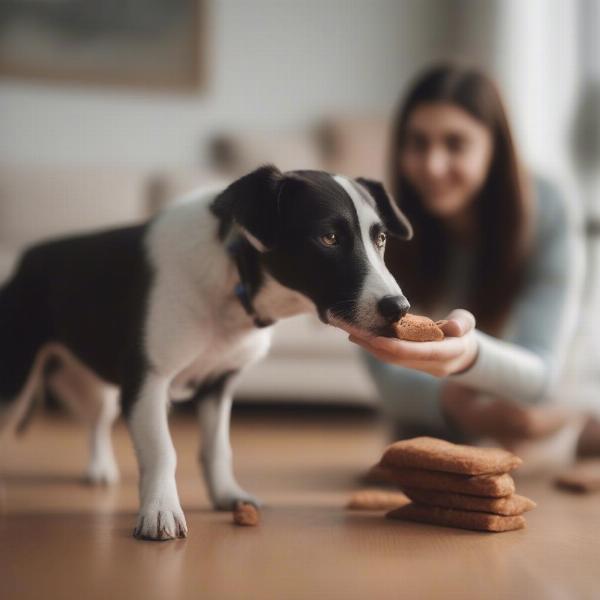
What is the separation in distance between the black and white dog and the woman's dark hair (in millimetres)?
635

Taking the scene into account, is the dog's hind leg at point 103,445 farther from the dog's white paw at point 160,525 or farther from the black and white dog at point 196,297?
the dog's white paw at point 160,525

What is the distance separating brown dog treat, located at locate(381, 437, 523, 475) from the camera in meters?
1.31

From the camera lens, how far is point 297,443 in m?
2.64

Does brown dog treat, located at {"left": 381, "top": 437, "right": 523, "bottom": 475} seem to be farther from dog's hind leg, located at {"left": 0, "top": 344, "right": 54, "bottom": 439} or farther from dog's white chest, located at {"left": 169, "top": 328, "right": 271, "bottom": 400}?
dog's hind leg, located at {"left": 0, "top": 344, "right": 54, "bottom": 439}

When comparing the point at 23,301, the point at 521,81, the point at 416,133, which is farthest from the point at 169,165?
the point at 23,301

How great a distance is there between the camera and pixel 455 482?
1.35 m

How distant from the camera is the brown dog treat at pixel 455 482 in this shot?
4.31 feet

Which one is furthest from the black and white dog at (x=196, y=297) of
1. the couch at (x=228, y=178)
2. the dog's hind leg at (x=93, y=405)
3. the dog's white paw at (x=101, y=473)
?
the couch at (x=228, y=178)

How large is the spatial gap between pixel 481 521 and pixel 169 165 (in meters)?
3.42

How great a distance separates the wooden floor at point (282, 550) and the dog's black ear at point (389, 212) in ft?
1.63

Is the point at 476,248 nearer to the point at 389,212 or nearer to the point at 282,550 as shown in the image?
the point at 389,212

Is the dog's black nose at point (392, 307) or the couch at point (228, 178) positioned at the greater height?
the dog's black nose at point (392, 307)

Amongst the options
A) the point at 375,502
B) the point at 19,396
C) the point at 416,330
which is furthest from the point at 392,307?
the point at 19,396

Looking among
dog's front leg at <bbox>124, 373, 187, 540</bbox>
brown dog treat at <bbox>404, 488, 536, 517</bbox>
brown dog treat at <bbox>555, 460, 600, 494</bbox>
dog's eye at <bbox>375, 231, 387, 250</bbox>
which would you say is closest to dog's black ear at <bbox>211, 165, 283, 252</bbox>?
dog's eye at <bbox>375, 231, 387, 250</bbox>
